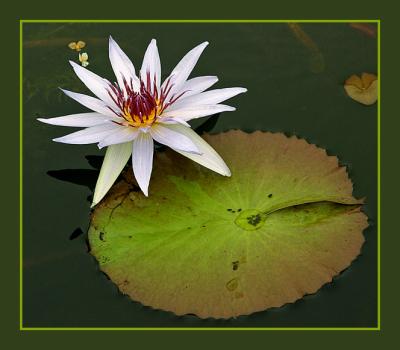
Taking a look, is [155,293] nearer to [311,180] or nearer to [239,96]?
[311,180]

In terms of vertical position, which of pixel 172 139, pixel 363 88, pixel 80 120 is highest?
pixel 363 88

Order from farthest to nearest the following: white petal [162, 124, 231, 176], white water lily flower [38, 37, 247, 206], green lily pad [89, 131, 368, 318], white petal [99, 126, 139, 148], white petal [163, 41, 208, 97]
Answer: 1. white petal [163, 41, 208, 97]
2. white petal [162, 124, 231, 176]
3. white water lily flower [38, 37, 247, 206]
4. white petal [99, 126, 139, 148]
5. green lily pad [89, 131, 368, 318]

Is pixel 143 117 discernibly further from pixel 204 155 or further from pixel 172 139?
pixel 204 155

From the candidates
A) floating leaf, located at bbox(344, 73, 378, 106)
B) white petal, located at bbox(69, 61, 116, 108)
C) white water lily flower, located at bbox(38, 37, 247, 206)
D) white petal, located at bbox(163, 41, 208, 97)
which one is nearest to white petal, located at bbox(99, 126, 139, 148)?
white water lily flower, located at bbox(38, 37, 247, 206)

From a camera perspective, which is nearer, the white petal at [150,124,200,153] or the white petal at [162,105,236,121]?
the white petal at [150,124,200,153]

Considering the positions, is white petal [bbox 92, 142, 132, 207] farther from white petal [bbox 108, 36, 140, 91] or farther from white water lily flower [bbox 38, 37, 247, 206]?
white petal [bbox 108, 36, 140, 91]

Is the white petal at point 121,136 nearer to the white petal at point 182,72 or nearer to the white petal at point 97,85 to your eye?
the white petal at point 97,85

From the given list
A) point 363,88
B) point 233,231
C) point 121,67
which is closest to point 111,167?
point 121,67

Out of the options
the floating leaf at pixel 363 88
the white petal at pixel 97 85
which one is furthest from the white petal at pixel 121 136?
the floating leaf at pixel 363 88
